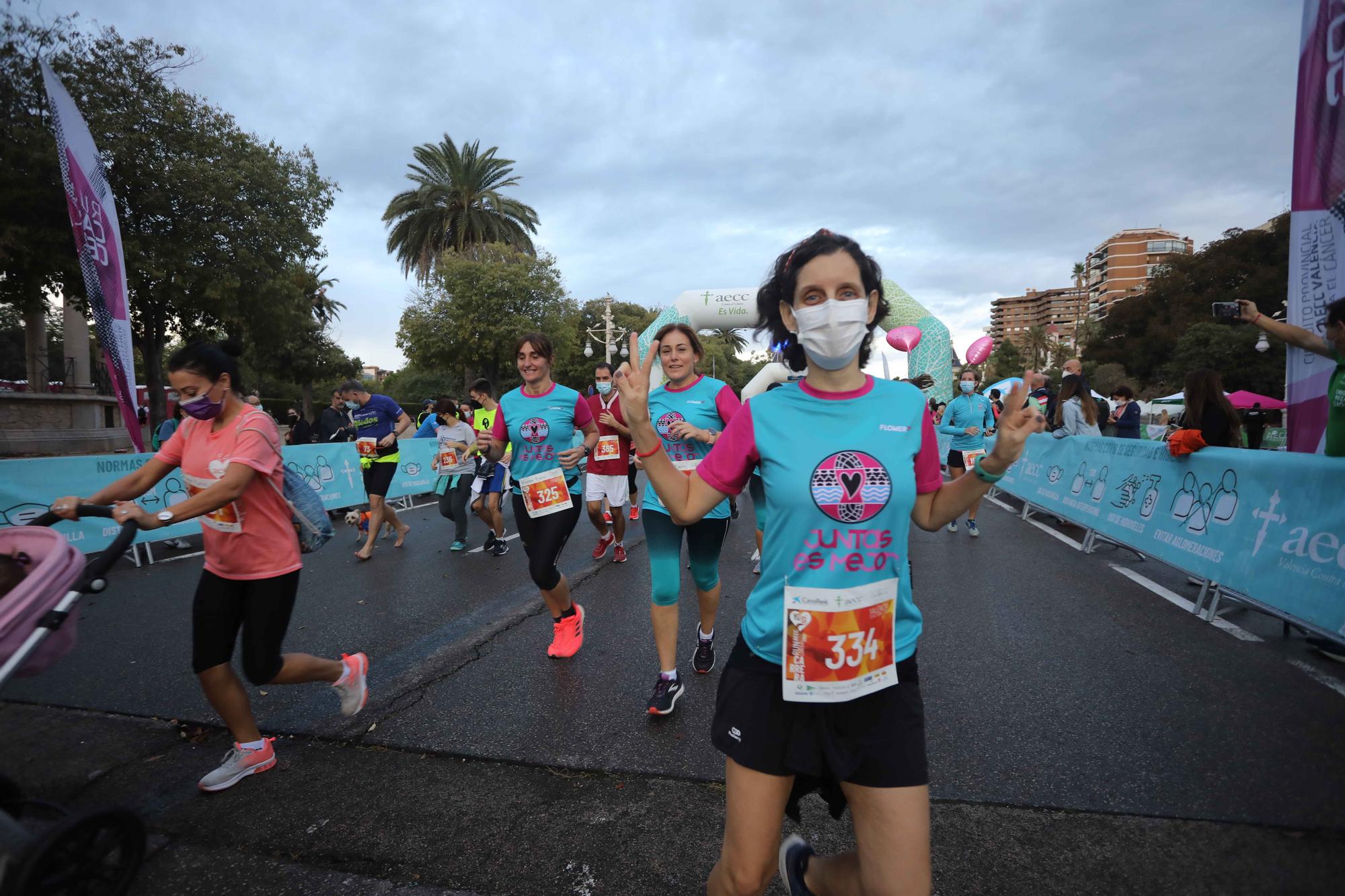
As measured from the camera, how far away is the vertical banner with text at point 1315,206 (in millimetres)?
5191

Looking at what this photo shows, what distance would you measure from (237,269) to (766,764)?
65.9ft

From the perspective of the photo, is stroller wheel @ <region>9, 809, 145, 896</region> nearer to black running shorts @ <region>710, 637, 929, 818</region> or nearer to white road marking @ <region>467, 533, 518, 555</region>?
black running shorts @ <region>710, 637, 929, 818</region>

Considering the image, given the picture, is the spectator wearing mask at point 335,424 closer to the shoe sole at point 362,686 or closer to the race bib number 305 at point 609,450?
the race bib number 305 at point 609,450

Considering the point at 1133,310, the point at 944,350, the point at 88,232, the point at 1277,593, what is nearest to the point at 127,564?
the point at 88,232

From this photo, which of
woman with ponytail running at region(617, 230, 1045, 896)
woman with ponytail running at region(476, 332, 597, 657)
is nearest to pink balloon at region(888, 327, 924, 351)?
woman with ponytail running at region(476, 332, 597, 657)

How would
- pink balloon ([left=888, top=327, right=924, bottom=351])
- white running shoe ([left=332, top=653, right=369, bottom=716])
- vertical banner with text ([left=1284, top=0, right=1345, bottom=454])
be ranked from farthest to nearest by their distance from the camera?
1. pink balloon ([left=888, top=327, right=924, bottom=351])
2. vertical banner with text ([left=1284, top=0, right=1345, bottom=454])
3. white running shoe ([left=332, top=653, right=369, bottom=716])

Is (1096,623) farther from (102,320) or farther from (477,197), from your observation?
(477,197)

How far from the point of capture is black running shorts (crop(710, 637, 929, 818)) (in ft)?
5.10

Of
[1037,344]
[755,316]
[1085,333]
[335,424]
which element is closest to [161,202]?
[335,424]

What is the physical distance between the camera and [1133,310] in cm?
4944

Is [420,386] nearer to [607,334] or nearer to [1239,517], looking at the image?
[607,334]

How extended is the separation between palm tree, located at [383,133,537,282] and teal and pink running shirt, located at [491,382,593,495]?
33885mm

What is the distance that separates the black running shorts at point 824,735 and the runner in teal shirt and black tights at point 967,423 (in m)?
7.53

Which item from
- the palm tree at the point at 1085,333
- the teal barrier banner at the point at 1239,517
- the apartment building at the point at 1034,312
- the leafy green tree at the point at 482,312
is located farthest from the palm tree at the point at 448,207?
the apartment building at the point at 1034,312
